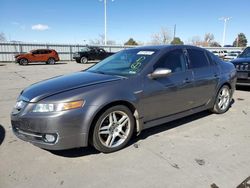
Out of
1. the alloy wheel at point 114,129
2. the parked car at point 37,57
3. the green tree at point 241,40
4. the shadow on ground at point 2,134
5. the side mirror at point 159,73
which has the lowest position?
the shadow on ground at point 2,134

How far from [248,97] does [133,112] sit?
5285 millimetres

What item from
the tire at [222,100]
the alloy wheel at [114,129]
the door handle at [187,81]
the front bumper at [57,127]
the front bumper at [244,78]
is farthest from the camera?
the front bumper at [244,78]

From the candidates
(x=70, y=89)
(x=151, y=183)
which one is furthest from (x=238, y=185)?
(x=70, y=89)

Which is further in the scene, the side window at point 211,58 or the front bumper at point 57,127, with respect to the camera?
the side window at point 211,58

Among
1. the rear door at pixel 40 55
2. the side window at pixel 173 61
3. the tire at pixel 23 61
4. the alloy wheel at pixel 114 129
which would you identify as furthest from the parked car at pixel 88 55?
the alloy wheel at pixel 114 129

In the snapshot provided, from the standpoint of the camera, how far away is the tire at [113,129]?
3.34 meters

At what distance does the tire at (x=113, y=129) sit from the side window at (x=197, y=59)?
180cm

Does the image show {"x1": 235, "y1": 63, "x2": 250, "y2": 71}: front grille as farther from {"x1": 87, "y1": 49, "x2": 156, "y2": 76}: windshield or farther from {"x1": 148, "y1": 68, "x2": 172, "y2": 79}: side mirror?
{"x1": 148, "y1": 68, "x2": 172, "y2": 79}: side mirror

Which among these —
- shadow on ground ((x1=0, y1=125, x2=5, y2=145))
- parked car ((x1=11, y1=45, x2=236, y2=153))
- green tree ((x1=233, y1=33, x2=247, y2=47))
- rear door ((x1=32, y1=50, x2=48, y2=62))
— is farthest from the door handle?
green tree ((x1=233, y1=33, x2=247, y2=47))

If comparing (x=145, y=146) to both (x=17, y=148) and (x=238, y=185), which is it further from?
(x=17, y=148)

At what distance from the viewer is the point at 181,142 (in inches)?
153

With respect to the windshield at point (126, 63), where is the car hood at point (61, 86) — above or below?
below

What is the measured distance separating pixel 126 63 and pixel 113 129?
1.28 m

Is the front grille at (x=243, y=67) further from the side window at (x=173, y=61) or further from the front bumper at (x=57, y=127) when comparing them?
the front bumper at (x=57, y=127)
